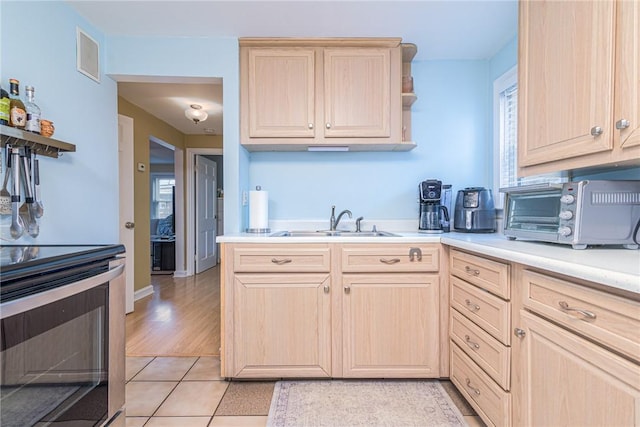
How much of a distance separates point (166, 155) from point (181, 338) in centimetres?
469

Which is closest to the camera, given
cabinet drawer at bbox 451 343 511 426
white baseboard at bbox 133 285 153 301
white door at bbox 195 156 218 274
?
cabinet drawer at bbox 451 343 511 426

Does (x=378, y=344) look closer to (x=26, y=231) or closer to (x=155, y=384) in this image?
(x=155, y=384)

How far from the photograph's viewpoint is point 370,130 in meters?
2.13

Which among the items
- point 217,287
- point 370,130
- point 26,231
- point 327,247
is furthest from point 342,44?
point 217,287

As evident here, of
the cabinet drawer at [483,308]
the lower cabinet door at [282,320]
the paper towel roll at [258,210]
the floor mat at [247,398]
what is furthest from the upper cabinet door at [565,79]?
the floor mat at [247,398]

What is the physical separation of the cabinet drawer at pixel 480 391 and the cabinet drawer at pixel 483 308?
0.72ft

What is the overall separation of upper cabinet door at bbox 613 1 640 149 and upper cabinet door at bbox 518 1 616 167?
0.02m

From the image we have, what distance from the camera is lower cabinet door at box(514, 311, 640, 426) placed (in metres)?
0.76

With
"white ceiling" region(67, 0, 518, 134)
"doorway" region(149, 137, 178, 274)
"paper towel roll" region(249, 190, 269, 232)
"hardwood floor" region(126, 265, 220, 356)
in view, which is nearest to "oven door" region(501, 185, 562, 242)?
"white ceiling" region(67, 0, 518, 134)

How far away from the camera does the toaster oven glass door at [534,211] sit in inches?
50.6

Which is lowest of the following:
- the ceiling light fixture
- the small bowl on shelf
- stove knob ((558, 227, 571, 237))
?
stove knob ((558, 227, 571, 237))

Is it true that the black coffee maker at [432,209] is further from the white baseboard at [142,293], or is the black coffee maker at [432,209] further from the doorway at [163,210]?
the doorway at [163,210]

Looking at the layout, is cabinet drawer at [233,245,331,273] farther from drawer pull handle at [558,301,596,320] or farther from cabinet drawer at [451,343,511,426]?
drawer pull handle at [558,301,596,320]

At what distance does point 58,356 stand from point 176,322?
2183mm
